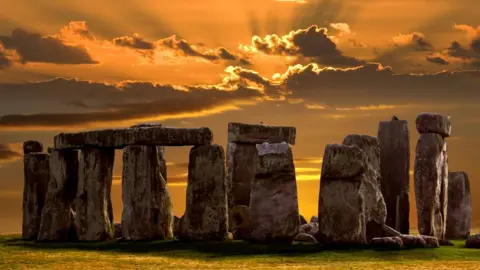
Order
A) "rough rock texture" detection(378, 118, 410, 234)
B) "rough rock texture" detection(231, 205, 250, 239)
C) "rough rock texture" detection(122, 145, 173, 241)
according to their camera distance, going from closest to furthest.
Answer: "rough rock texture" detection(122, 145, 173, 241)
"rough rock texture" detection(231, 205, 250, 239)
"rough rock texture" detection(378, 118, 410, 234)

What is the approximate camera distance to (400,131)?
3114cm

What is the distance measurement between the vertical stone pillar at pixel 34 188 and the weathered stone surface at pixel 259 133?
238 inches

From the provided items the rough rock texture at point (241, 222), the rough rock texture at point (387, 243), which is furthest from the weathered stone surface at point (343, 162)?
the rough rock texture at point (241, 222)

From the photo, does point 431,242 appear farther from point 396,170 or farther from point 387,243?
point 396,170

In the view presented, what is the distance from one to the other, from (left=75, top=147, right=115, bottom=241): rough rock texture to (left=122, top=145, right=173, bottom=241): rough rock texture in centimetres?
112

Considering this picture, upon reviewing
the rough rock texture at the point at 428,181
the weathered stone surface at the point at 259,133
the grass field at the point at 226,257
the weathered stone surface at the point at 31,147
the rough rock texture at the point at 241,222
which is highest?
the weathered stone surface at the point at 259,133

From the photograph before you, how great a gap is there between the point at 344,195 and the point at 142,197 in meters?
6.48

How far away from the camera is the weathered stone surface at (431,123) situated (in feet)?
97.5

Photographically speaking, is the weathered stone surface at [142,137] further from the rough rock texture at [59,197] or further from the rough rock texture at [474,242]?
the rough rock texture at [474,242]

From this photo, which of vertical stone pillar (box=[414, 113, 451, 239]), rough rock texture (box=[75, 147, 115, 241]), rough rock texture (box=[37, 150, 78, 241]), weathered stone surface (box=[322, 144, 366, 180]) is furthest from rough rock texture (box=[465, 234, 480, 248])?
rough rock texture (box=[37, 150, 78, 241])

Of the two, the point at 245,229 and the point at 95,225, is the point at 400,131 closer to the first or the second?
the point at 245,229

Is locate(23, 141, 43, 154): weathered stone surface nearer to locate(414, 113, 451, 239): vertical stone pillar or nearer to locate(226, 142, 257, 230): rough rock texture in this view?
locate(226, 142, 257, 230): rough rock texture

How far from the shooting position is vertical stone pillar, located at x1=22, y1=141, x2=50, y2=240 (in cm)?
3275

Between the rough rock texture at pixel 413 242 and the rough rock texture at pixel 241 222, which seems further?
the rough rock texture at pixel 241 222
